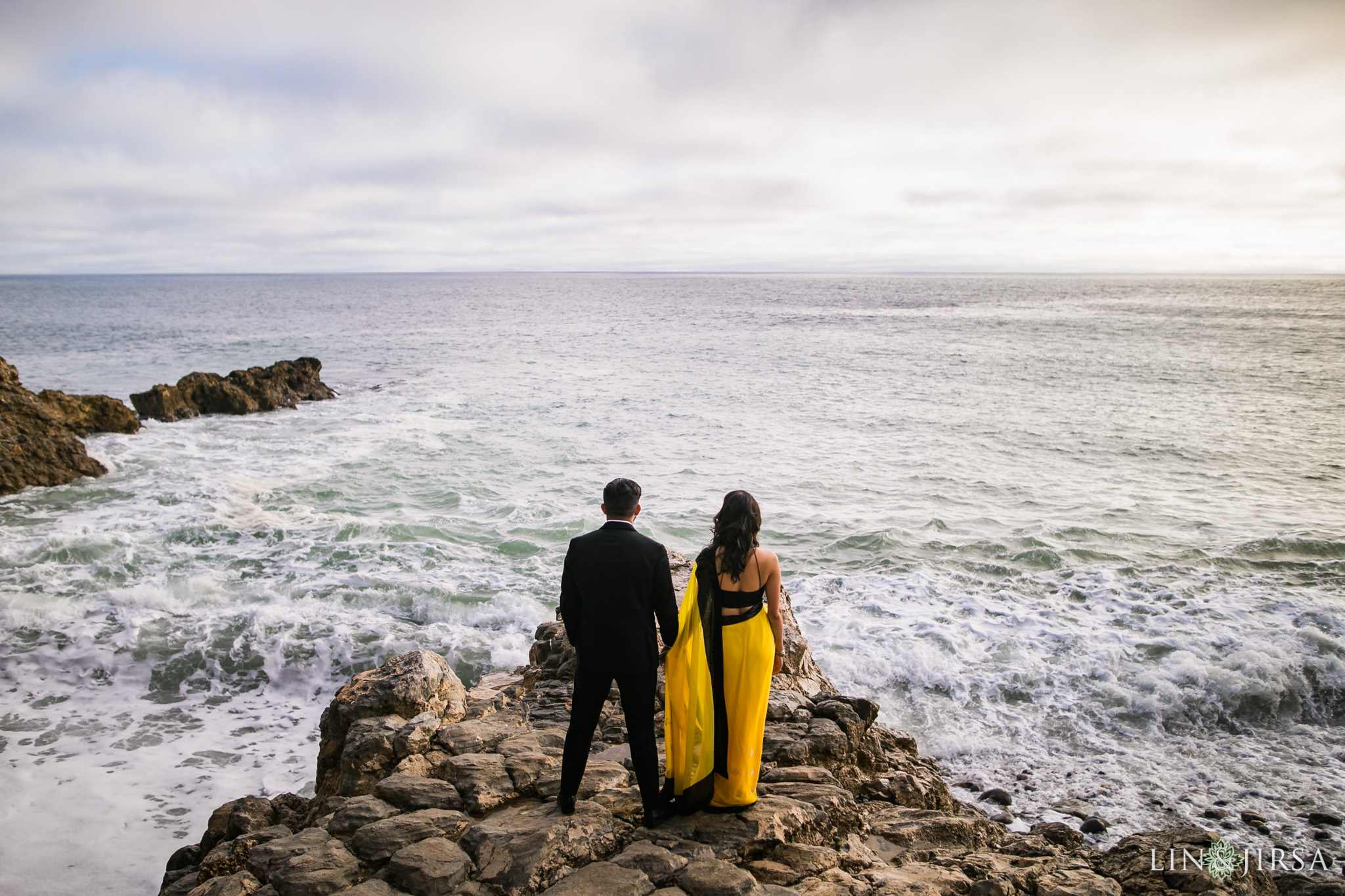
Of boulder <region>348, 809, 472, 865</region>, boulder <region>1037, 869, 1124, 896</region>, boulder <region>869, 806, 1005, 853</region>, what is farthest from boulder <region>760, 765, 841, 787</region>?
boulder <region>348, 809, 472, 865</region>

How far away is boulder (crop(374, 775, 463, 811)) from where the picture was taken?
186 inches

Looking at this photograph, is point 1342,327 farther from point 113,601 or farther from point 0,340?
point 0,340

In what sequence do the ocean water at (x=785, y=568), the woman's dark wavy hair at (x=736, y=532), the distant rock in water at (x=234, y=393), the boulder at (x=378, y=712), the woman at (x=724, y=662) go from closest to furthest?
the woman's dark wavy hair at (x=736, y=532)
the woman at (x=724, y=662)
the boulder at (x=378, y=712)
the ocean water at (x=785, y=568)
the distant rock in water at (x=234, y=393)

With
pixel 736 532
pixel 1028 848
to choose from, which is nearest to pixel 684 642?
pixel 736 532

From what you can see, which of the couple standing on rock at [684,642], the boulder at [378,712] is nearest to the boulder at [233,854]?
the boulder at [378,712]

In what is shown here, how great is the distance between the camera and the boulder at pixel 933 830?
4.69 metres

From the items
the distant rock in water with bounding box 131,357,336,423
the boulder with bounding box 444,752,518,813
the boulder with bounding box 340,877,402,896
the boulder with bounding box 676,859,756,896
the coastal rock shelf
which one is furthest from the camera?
the distant rock in water with bounding box 131,357,336,423

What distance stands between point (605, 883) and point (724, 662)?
1.33 meters

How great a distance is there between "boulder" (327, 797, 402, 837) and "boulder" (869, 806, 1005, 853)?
3236 millimetres

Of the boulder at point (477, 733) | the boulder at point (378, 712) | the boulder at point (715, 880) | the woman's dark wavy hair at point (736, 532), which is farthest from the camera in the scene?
the boulder at point (477, 733)

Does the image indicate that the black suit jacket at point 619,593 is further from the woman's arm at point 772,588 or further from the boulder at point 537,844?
the boulder at point 537,844

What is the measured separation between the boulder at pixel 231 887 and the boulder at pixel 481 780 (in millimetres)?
1238

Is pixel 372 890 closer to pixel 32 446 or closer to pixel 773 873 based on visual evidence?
pixel 773 873

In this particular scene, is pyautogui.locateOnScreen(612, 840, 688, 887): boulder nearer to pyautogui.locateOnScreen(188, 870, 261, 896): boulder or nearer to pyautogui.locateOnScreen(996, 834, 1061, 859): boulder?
pyautogui.locateOnScreen(188, 870, 261, 896): boulder
